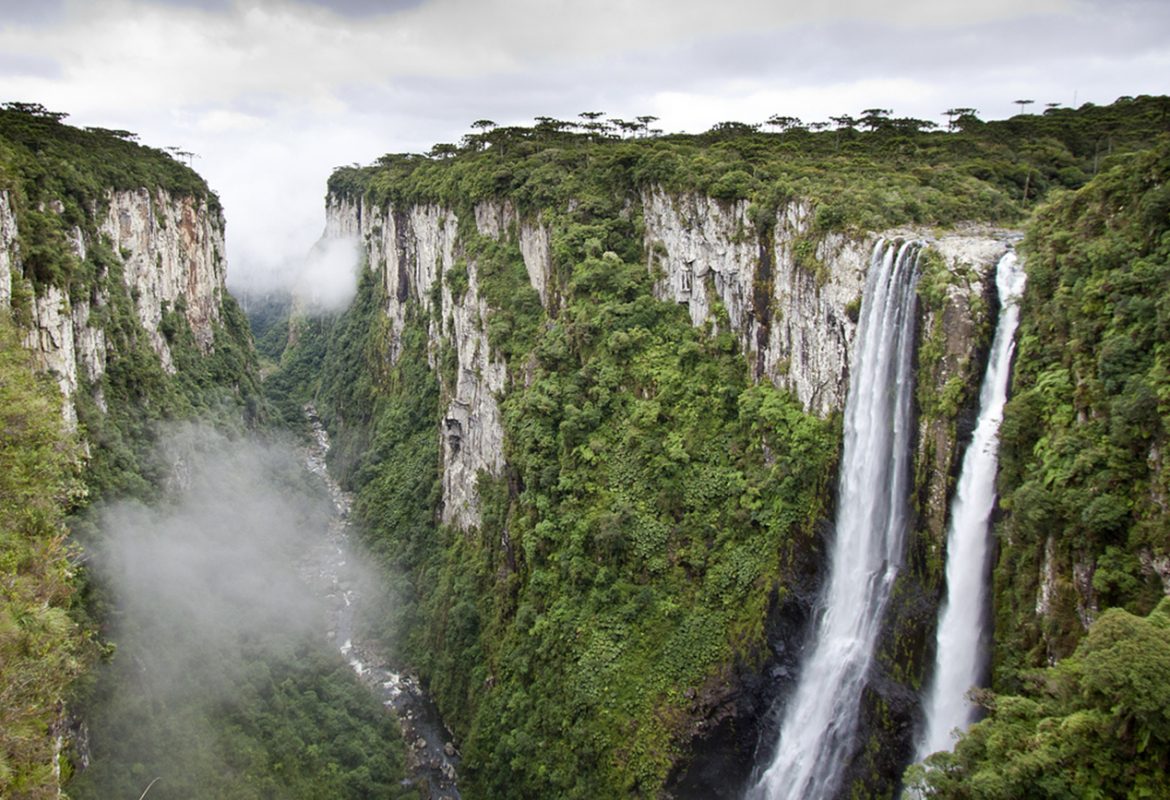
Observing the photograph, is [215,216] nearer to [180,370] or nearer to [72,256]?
[180,370]

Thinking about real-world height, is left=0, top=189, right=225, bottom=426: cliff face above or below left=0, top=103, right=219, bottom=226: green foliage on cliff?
below

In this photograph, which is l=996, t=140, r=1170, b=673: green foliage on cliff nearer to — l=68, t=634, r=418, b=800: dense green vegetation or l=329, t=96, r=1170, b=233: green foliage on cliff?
l=329, t=96, r=1170, b=233: green foliage on cliff

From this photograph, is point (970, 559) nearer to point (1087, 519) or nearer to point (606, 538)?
point (1087, 519)

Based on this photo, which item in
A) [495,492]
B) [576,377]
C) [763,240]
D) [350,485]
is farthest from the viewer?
[350,485]

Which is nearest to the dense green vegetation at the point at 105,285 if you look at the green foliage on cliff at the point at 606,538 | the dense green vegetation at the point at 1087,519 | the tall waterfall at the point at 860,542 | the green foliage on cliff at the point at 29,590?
the green foliage on cliff at the point at 29,590

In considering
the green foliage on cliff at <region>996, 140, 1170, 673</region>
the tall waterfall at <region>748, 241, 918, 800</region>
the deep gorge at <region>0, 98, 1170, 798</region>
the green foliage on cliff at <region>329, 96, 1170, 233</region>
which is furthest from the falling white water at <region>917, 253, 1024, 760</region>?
the green foliage on cliff at <region>329, 96, 1170, 233</region>

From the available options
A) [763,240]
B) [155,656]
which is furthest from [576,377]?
[155,656]

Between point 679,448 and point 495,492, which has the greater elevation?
point 679,448
